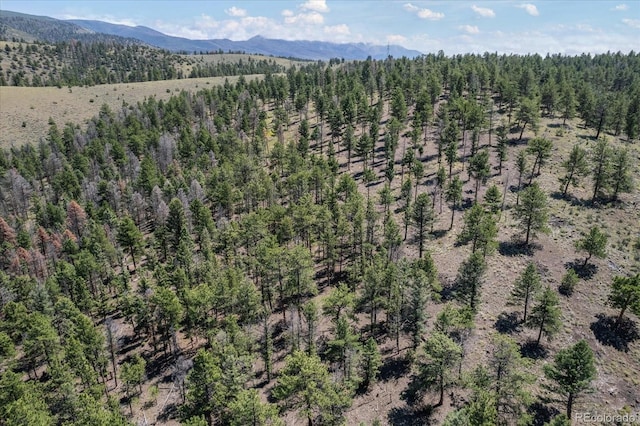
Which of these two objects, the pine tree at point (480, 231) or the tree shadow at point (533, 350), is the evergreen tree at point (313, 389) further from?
the pine tree at point (480, 231)

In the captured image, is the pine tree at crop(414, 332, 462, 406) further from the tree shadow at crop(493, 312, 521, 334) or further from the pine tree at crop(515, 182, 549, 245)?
the pine tree at crop(515, 182, 549, 245)

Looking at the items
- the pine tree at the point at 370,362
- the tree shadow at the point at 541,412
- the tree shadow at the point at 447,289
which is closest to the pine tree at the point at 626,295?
the tree shadow at the point at 541,412

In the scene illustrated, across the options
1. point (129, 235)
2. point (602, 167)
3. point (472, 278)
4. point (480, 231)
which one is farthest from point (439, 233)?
point (129, 235)

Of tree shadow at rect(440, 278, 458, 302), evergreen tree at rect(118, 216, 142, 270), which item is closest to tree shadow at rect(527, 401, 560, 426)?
tree shadow at rect(440, 278, 458, 302)

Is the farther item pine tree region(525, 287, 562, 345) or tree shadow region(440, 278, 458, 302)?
tree shadow region(440, 278, 458, 302)

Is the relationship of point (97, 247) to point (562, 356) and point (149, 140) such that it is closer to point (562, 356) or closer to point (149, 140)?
point (149, 140)
